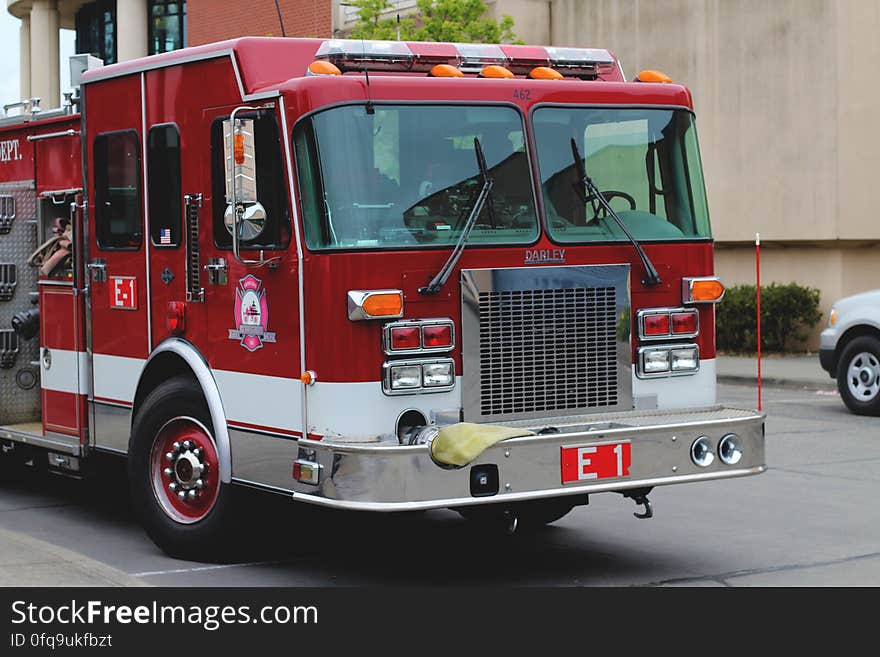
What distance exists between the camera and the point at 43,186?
382 inches

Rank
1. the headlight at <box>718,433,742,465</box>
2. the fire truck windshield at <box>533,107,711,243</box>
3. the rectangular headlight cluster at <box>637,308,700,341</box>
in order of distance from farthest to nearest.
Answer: the rectangular headlight cluster at <box>637,308,700,341</box>, the fire truck windshield at <box>533,107,711,243</box>, the headlight at <box>718,433,742,465</box>

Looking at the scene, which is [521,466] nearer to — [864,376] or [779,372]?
[864,376]

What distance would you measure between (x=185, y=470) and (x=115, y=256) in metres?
1.51

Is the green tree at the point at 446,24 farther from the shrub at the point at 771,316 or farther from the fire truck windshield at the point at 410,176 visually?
the fire truck windshield at the point at 410,176

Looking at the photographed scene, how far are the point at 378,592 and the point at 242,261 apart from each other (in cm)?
185

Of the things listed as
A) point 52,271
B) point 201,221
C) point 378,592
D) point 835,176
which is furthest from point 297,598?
point 835,176

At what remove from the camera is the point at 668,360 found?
7.73 m

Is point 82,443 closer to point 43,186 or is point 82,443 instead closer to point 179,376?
point 179,376

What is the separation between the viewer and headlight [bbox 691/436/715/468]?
7270 mm

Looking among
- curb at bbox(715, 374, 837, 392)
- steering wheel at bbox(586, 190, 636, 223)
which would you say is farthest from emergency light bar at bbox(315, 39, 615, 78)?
curb at bbox(715, 374, 837, 392)

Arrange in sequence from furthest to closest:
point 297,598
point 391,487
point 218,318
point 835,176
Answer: point 835,176 < point 218,318 < point 297,598 < point 391,487

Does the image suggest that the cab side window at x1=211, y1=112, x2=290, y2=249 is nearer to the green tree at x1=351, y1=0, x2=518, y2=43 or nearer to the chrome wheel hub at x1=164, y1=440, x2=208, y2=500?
the chrome wheel hub at x1=164, y1=440, x2=208, y2=500

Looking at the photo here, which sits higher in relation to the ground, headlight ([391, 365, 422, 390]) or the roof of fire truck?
the roof of fire truck

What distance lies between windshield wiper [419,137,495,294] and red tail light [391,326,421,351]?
0.20 metres
